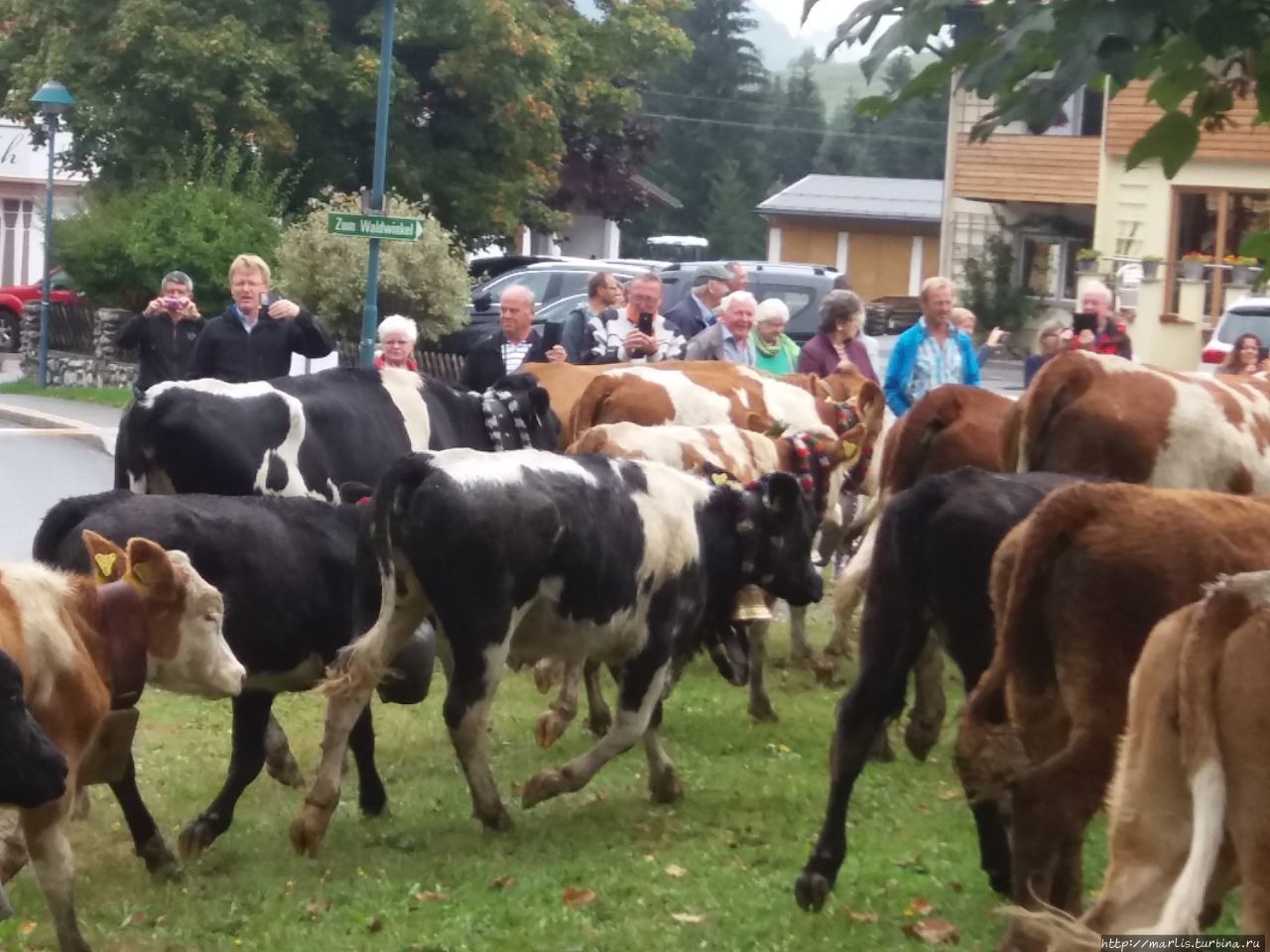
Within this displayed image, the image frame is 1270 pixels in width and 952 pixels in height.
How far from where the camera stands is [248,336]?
11641mm

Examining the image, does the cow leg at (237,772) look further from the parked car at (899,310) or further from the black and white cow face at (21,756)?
the parked car at (899,310)

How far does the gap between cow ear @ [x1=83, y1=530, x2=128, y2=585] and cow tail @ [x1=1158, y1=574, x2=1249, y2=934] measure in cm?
386

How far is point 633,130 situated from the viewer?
48094mm

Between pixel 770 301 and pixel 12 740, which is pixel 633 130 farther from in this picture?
pixel 12 740

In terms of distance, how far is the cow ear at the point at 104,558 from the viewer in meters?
6.81

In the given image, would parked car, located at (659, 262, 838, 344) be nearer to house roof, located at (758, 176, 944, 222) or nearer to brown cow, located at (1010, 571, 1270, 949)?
brown cow, located at (1010, 571, 1270, 949)

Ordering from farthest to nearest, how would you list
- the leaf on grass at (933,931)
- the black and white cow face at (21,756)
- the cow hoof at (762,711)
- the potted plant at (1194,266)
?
the potted plant at (1194,266), the cow hoof at (762,711), the leaf on grass at (933,931), the black and white cow face at (21,756)

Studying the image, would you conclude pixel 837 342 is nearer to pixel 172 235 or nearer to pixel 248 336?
pixel 248 336

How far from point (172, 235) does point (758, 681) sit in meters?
19.1

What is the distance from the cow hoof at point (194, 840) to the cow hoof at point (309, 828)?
1.20 feet

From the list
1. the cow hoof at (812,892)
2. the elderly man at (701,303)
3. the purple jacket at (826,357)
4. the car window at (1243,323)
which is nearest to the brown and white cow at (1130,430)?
the cow hoof at (812,892)

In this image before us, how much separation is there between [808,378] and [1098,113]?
32.1 meters

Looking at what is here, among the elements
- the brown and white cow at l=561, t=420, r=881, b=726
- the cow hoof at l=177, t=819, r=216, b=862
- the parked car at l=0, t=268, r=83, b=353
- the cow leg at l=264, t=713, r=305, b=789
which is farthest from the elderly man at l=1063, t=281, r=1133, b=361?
the parked car at l=0, t=268, r=83, b=353

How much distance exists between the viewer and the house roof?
2645 inches
